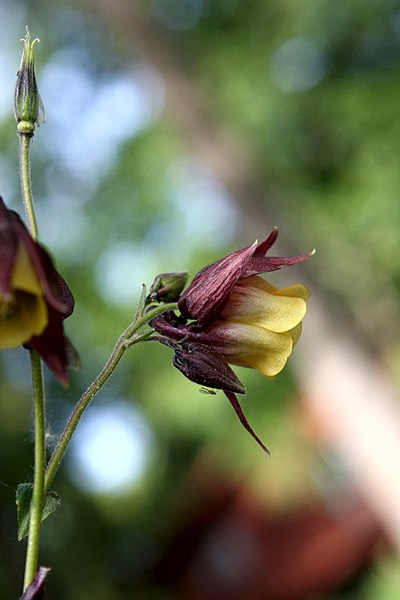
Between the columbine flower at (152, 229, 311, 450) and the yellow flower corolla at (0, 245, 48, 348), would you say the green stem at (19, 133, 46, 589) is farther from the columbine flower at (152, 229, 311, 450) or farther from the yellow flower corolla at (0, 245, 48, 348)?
the columbine flower at (152, 229, 311, 450)

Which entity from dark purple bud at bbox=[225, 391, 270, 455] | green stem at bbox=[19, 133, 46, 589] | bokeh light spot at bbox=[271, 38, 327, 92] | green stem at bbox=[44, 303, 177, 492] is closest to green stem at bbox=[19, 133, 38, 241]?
green stem at bbox=[19, 133, 46, 589]

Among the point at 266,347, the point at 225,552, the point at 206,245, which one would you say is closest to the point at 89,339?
the point at 206,245

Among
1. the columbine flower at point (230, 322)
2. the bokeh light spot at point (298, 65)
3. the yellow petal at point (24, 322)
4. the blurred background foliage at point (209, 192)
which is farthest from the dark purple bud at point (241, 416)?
the bokeh light spot at point (298, 65)

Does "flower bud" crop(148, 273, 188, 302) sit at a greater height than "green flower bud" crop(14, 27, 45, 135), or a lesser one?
lesser

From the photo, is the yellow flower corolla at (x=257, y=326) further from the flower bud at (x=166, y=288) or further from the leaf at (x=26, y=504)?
the leaf at (x=26, y=504)

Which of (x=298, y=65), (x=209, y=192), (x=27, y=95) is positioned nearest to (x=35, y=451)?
(x=27, y=95)
